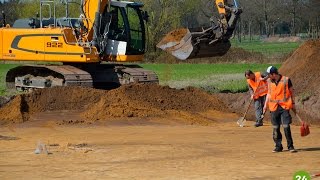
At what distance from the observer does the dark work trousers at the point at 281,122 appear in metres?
14.6

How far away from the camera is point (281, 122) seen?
14.9 m

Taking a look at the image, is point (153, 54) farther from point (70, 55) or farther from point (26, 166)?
point (26, 166)

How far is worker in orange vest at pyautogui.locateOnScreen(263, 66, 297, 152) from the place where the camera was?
14594 mm

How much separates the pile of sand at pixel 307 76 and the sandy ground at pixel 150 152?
7.22 feet

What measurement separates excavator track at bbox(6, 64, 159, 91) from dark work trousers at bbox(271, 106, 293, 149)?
33.9 ft

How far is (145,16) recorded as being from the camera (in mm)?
25156

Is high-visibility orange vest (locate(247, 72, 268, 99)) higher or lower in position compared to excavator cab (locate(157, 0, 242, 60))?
lower

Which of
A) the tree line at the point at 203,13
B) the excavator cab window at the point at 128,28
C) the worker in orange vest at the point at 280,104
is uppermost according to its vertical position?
the excavator cab window at the point at 128,28

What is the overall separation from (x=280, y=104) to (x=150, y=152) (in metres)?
2.81

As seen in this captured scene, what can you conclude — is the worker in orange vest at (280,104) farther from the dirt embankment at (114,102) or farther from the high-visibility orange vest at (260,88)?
the dirt embankment at (114,102)

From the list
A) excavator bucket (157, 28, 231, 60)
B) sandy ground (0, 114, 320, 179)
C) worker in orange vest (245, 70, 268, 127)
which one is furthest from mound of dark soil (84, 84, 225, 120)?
worker in orange vest (245, 70, 268, 127)

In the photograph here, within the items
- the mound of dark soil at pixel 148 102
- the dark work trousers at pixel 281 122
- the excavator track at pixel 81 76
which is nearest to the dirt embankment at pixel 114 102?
the mound of dark soil at pixel 148 102

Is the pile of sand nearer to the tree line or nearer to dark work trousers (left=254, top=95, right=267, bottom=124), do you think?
dark work trousers (left=254, top=95, right=267, bottom=124)

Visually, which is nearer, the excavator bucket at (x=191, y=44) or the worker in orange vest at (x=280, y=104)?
the worker in orange vest at (x=280, y=104)
